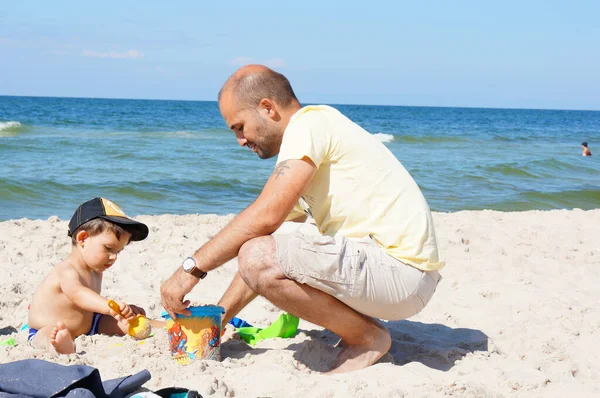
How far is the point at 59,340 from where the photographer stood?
3180mm

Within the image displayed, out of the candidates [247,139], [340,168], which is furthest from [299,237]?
[247,139]

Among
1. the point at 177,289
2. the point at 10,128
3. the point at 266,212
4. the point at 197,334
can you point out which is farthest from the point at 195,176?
the point at 10,128

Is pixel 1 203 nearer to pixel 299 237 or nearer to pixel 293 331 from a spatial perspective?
pixel 293 331

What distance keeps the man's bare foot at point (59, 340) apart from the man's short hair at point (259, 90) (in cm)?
137

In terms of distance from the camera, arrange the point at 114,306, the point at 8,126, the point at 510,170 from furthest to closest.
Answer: the point at 8,126 < the point at 510,170 < the point at 114,306

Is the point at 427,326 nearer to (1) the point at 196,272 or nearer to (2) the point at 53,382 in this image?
(1) the point at 196,272

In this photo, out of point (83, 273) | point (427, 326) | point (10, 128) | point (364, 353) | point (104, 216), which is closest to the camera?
point (364, 353)

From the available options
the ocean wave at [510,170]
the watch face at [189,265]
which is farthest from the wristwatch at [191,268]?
the ocean wave at [510,170]

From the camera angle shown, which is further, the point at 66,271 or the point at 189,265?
the point at 66,271

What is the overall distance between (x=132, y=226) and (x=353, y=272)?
4.31 feet

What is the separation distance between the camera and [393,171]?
10.1 ft

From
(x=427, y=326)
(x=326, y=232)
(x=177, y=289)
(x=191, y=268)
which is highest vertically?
(x=326, y=232)

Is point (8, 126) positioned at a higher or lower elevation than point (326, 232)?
lower

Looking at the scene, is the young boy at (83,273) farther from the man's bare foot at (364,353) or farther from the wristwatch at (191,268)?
the man's bare foot at (364,353)
